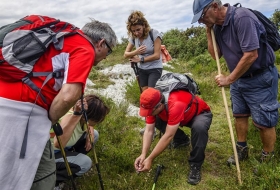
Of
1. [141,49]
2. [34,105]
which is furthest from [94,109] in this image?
[141,49]

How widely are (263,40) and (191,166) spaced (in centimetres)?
187

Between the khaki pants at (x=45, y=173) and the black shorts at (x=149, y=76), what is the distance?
300cm

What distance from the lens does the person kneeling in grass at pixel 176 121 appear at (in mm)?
3544

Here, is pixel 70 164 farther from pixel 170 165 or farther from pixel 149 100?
pixel 170 165

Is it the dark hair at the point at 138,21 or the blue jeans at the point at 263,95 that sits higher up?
the dark hair at the point at 138,21

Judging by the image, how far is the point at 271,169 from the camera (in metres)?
3.27

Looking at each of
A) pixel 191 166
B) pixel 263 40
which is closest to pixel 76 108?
pixel 191 166

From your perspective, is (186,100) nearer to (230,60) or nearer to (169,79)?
(169,79)

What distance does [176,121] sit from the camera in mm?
3557

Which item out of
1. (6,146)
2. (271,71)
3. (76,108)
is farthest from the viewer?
(271,71)

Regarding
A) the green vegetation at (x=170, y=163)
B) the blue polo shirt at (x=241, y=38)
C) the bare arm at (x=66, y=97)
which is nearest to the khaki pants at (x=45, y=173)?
the bare arm at (x=66, y=97)

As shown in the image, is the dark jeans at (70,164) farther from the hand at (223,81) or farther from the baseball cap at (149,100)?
the hand at (223,81)

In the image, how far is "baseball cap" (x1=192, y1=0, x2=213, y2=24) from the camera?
3.39 m

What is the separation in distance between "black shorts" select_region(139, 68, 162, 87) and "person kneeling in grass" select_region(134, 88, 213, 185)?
111 cm
